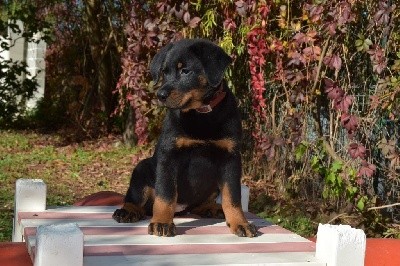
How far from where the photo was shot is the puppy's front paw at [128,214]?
9.70 ft

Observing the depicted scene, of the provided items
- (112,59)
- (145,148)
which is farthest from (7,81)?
(145,148)

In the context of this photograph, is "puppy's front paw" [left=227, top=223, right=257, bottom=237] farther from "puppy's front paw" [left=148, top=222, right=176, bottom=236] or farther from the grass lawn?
the grass lawn

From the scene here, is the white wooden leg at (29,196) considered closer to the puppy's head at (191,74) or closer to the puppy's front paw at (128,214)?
the puppy's front paw at (128,214)

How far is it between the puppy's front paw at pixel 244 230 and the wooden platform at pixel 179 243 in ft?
0.12

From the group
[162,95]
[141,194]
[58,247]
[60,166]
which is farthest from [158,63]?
[60,166]

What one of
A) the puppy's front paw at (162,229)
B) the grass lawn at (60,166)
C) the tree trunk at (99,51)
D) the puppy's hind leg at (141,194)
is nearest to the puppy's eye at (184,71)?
the puppy's hind leg at (141,194)

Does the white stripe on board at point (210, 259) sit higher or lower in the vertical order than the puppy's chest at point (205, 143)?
lower

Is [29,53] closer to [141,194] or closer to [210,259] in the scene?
[141,194]

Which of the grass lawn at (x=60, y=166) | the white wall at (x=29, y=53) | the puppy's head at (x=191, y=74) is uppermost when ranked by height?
the white wall at (x=29, y=53)

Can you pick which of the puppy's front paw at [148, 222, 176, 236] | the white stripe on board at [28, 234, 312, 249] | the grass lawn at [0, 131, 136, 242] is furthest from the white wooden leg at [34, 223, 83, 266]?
the grass lawn at [0, 131, 136, 242]

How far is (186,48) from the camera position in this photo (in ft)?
9.14

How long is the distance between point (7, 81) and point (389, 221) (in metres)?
9.32

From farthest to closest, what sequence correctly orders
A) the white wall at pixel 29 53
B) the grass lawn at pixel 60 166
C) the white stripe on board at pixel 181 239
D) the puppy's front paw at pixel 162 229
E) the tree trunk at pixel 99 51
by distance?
the white wall at pixel 29 53 < the tree trunk at pixel 99 51 < the grass lawn at pixel 60 166 < the puppy's front paw at pixel 162 229 < the white stripe on board at pixel 181 239

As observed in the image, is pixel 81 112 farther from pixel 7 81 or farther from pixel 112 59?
pixel 7 81
